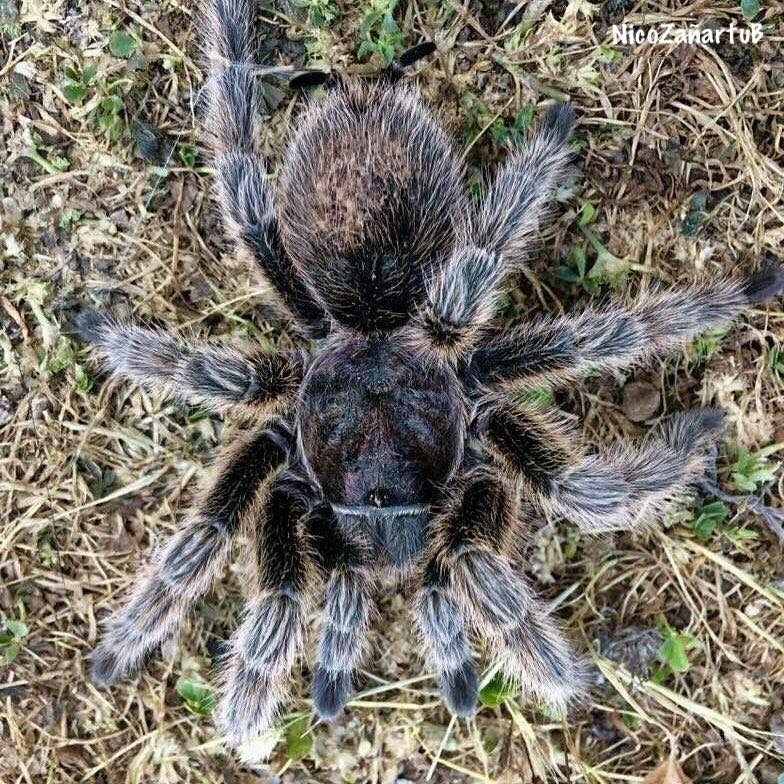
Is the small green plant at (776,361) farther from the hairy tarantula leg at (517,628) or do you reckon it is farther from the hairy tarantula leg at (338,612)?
the hairy tarantula leg at (338,612)

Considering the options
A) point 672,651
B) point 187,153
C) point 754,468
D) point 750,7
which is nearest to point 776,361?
point 754,468

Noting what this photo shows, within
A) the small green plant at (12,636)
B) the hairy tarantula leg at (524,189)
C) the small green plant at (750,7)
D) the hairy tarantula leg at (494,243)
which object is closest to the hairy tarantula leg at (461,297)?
the hairy tarantula leg at (494,243)

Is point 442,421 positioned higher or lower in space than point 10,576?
higher

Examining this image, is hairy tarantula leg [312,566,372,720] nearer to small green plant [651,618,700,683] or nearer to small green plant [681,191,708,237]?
small green plant [651,618,700,683]

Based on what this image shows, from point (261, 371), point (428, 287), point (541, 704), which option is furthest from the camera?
point (541, 704)

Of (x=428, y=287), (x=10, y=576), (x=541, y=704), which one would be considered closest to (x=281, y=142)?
(x=428, y=287)

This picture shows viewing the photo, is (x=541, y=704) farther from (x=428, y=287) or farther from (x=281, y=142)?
(x=281, y=142)

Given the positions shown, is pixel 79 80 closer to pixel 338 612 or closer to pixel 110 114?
pixel 110 114
